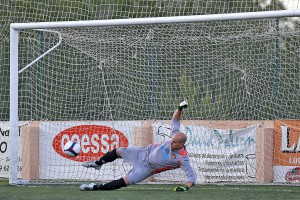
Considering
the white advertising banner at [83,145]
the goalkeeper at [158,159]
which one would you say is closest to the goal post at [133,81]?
the white advertising banner at [83,145]

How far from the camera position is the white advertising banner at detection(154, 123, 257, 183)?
17.8m

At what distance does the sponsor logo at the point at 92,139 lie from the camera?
60.7 ft

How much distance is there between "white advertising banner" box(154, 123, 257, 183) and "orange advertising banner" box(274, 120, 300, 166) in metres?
0.50

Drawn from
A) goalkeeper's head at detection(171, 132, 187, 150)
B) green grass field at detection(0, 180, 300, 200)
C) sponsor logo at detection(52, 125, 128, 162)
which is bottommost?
green grass field at detection(0, 180, 300, 200)

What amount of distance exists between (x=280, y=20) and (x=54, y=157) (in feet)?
19.0

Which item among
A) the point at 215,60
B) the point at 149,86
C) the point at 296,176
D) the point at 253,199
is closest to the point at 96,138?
the point at 149,86

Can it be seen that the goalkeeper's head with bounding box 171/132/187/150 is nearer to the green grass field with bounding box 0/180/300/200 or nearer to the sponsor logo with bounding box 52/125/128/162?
the green grass field with bounding box 0/180/300/200

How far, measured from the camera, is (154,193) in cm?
1487

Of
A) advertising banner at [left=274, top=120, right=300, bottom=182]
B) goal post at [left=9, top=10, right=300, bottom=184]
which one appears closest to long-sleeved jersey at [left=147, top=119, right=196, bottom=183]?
goal post at [left=9, top=10, right=300, bottom=184]

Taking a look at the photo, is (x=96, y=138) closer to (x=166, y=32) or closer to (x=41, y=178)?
(x=41, y=178)

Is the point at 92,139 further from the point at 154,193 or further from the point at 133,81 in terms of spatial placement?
the point at 154,193

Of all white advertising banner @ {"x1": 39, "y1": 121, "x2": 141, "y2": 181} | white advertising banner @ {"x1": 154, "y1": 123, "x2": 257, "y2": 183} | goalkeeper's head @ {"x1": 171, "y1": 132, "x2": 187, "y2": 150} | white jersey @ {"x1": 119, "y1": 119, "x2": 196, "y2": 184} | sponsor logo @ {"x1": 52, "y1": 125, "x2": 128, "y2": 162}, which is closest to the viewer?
goalkeeper's head @ {"x1": 171, "y1": 132, "x2": 187, "y2": 150}

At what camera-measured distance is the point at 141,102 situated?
18109 millimetres

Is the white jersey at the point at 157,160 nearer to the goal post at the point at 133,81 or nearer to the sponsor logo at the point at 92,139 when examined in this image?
the goal post at the point at 133,81
